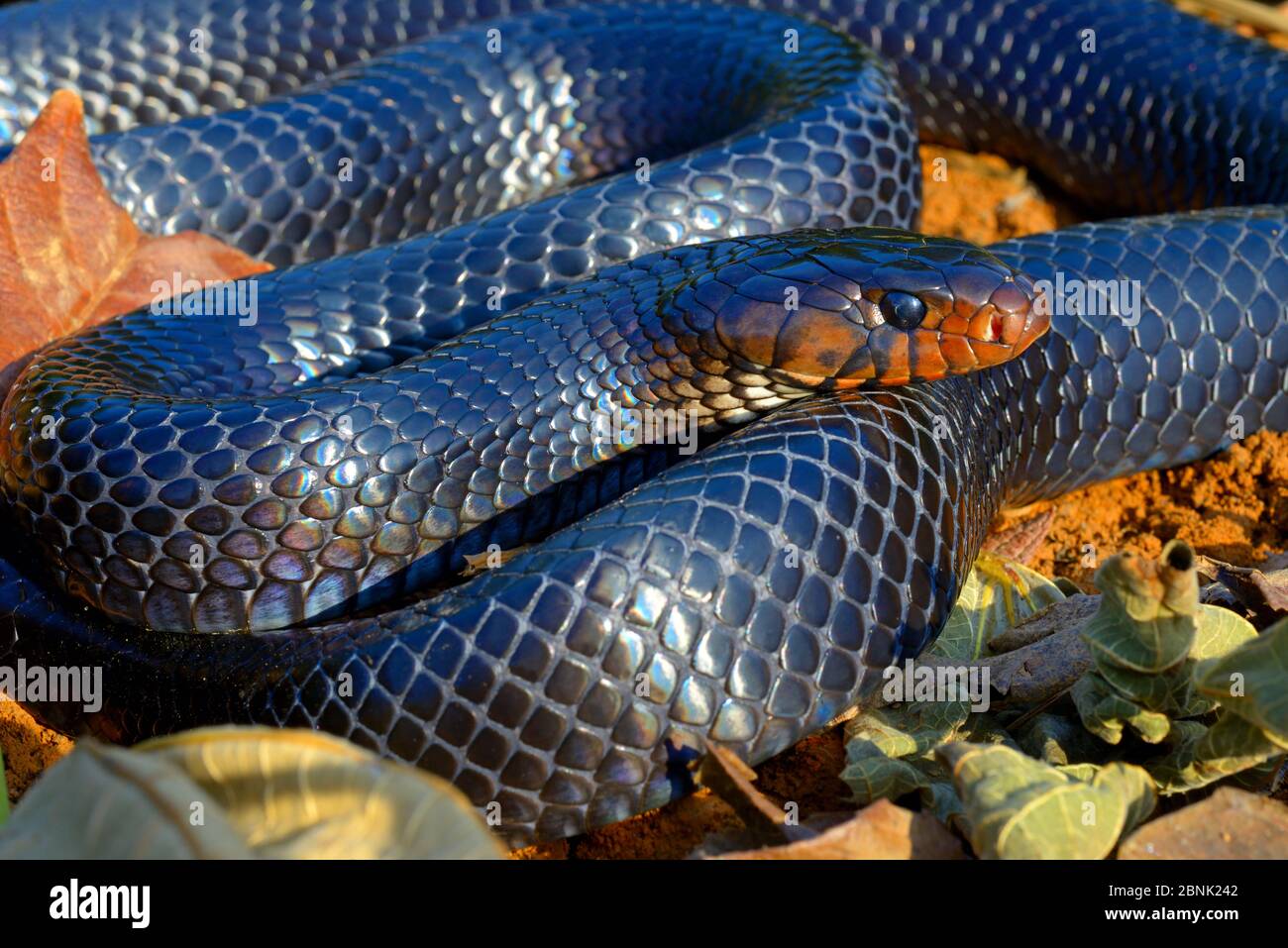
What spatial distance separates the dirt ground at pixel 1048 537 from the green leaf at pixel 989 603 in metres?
0.39

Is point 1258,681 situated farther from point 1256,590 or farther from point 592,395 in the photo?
point 592,395

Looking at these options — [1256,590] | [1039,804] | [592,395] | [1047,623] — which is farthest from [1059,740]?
[592,395]

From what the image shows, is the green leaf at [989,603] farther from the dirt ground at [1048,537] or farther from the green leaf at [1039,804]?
the green leaf at [1039,804]

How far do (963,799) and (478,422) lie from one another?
2.08 metres

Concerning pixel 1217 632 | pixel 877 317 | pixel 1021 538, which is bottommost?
pixel 1021 538

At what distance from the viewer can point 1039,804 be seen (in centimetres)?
291

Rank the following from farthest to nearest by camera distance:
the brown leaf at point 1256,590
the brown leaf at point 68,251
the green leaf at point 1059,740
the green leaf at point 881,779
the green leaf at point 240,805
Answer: the brown leaf at point 68,251 < the brown leaf at point 1256,590 < the green leaf at point 1059,740 < the green leaf at point 881,779 < the green leaf at point 240,805

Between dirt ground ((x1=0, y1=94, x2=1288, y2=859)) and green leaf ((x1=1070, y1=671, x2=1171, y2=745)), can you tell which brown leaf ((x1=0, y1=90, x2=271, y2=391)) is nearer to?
dirt ground ((x1=0, y1=94, x2=1288, y2=859))

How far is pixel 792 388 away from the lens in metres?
4.39

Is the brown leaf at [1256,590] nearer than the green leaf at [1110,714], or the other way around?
the green leaf at [1110,714]

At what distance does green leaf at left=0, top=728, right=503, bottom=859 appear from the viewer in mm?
2223

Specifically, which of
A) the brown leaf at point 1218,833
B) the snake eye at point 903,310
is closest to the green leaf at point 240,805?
the brown leaf at point 1218,833

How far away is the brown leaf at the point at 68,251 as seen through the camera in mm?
5051

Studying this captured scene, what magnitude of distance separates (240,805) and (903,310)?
104 inches
